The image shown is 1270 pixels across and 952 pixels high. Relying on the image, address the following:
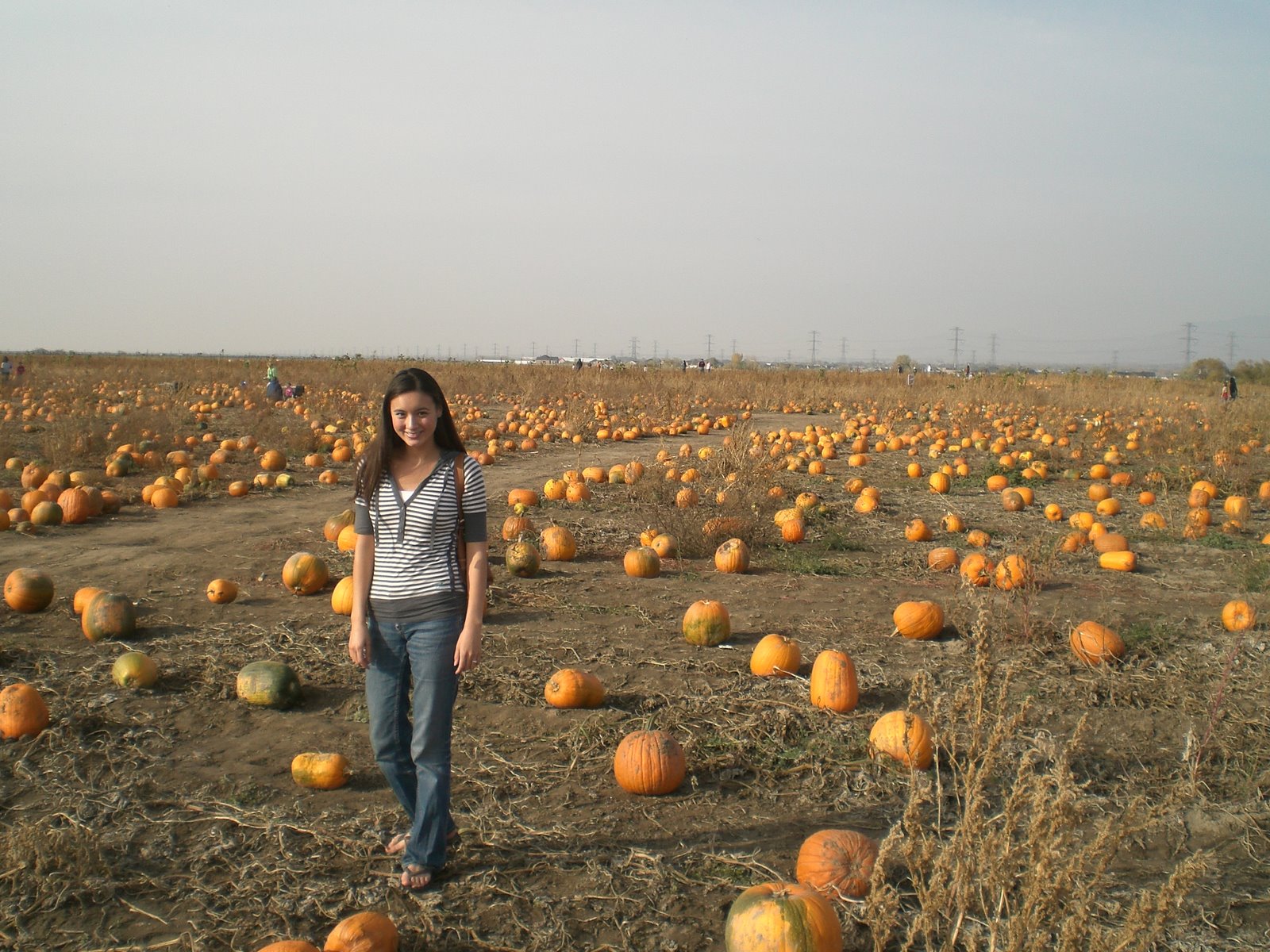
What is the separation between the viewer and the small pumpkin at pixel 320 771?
11.9 feet

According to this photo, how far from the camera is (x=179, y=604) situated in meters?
6.09

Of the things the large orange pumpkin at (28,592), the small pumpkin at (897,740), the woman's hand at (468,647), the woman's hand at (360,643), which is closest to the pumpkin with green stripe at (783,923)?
the woman's hand at (468,647)

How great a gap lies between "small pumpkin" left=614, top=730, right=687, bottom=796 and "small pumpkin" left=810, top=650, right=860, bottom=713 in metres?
1.02

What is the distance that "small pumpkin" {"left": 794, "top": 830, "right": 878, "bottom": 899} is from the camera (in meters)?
2.86

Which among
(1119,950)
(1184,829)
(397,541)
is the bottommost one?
(1184,829)

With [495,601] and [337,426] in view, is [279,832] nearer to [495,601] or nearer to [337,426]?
[495,601]

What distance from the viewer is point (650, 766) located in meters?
3.62

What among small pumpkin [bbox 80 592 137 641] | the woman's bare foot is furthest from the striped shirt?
small pumpkin [bbox 80 592 137 641]

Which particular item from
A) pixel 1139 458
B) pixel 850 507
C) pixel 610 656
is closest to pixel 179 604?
pixel 610 656

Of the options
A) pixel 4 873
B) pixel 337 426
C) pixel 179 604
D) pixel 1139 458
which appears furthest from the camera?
pixel 337 426

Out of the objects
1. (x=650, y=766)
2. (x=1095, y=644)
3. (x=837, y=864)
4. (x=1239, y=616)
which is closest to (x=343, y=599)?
(x=650, y=766)

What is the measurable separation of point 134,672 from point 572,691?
229 cm

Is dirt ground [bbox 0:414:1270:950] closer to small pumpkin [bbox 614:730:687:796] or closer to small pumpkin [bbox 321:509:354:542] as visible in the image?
small pumpkin [bbox 614:730:687:796]

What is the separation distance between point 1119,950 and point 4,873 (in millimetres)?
3254
